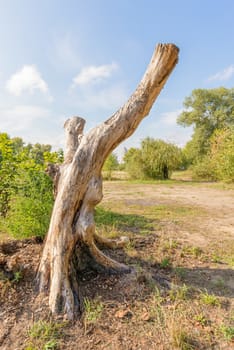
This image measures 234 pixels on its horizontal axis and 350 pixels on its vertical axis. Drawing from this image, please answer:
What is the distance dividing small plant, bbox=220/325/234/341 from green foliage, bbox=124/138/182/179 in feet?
43.1

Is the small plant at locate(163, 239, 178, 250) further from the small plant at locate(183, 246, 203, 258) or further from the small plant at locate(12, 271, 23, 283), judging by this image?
the small plant at locate(12, 271, 23, 283)

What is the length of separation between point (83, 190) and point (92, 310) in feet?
3.13

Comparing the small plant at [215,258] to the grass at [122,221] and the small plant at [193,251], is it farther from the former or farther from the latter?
the grass at [122,221]

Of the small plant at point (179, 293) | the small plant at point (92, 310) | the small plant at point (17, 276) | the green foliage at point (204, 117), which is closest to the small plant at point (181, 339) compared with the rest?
the small plant at point (179, 293)

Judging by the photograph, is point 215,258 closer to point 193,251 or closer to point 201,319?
point 193,251

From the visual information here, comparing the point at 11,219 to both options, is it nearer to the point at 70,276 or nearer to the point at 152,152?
the point at 70,276

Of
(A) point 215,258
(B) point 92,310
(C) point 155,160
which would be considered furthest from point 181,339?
(C) point 155,160

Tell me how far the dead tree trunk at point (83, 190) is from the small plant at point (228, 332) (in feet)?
3.56

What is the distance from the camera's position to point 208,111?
19984mm

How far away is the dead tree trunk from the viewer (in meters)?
1.68

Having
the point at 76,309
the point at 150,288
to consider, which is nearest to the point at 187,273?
the point at 150,288

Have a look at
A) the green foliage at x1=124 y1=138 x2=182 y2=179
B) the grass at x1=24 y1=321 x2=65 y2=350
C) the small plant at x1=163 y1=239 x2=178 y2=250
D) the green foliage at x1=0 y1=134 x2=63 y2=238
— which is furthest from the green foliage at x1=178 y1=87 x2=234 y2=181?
the grass at x1=24 y1=321 x2=65 y2=350

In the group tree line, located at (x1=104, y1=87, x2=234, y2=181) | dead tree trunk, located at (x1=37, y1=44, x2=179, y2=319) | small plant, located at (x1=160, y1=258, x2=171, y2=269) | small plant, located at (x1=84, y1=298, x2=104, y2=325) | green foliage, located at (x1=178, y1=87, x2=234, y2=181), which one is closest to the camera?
small plant, located at (x1=84, y1=298, x2=104, y2=325)

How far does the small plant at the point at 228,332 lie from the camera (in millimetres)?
1375
